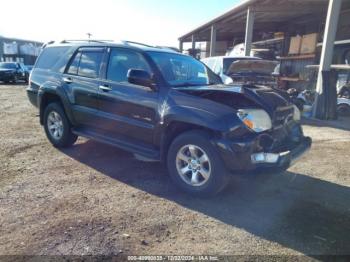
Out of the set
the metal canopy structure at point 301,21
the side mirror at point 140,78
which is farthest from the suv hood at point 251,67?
the side mirror at point 140,78

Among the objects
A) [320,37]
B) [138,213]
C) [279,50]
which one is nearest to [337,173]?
[138,213]

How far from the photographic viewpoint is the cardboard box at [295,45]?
15305 millimetres

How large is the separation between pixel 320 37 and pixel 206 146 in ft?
44.4

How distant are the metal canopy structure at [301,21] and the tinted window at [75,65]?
800cm

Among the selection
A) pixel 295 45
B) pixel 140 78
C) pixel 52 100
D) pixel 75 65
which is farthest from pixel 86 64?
pixel 295 45

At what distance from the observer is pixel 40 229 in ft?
10.2

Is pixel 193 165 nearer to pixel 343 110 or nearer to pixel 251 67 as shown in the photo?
pixel 251 67

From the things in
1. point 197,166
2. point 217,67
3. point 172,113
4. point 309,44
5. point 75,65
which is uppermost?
point 309,44

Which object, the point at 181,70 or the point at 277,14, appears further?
the point at 277,14

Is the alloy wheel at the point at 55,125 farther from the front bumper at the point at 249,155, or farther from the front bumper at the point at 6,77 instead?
the front bumper at the point at 6,77

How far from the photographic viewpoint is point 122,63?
15.7 feet

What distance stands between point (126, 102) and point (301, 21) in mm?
14785

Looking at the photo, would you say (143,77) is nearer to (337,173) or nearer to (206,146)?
(206,146)

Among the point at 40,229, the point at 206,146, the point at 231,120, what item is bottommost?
the point at 40,229
